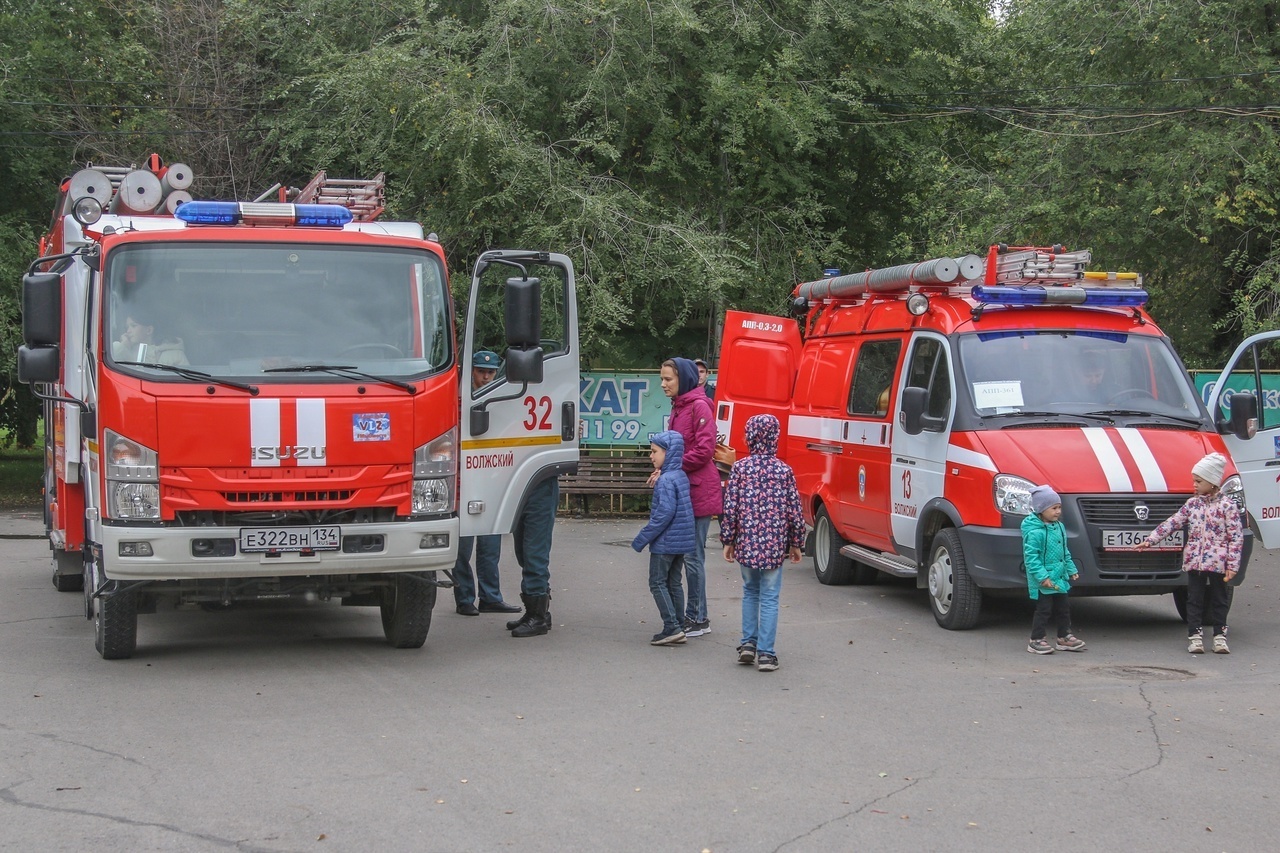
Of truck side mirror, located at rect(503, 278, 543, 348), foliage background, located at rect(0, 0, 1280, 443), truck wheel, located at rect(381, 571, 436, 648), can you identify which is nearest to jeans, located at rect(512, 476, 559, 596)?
truck wheel, located at rect(381, 571, 436, 648)

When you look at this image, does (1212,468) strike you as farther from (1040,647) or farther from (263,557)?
(263,557)

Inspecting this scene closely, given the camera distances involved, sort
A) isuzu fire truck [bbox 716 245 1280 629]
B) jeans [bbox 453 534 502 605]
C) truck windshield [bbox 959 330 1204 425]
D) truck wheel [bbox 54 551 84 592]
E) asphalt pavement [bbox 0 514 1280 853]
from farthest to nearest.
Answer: truck wheel [bbox 54 551 84 592] < jeans [bbox 453 534 502 605] < truck windshield [bbox 959 330 1204 425] < isuzu fire truck [bbox 716 245 1280 629] < asphalt pavement [bbox 0 514 1280 853]

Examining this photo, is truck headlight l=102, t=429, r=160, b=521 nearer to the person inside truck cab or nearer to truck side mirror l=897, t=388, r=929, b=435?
the person inside truck cab

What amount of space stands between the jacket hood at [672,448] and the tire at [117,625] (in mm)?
3455

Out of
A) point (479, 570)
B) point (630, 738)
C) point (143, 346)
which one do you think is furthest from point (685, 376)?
point (143, 346)

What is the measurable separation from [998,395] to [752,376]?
13.6 ft

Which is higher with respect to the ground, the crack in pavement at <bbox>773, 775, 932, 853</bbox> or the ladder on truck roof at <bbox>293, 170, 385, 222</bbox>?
the ladder on truck roof at <bbox>293, 170, 385, 222</bbox>

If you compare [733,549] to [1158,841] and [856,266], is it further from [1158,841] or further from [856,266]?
[856,266]

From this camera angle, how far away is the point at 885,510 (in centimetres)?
1137

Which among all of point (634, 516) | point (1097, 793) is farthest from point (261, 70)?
point (1097, 793)

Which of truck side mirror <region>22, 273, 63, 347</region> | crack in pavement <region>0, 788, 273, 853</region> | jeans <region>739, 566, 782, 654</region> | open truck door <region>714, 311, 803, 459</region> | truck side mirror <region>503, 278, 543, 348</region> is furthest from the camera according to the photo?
open truck door <region>714, 311, 803, 459</region>

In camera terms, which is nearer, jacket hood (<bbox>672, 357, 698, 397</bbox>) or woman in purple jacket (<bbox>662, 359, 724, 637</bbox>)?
woman in purple jacket (<bbox>662, 359, 724, 637</bbox>)

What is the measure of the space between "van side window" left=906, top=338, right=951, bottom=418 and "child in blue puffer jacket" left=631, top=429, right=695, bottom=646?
2300 millimetres

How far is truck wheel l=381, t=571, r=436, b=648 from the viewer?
8.89 meters
